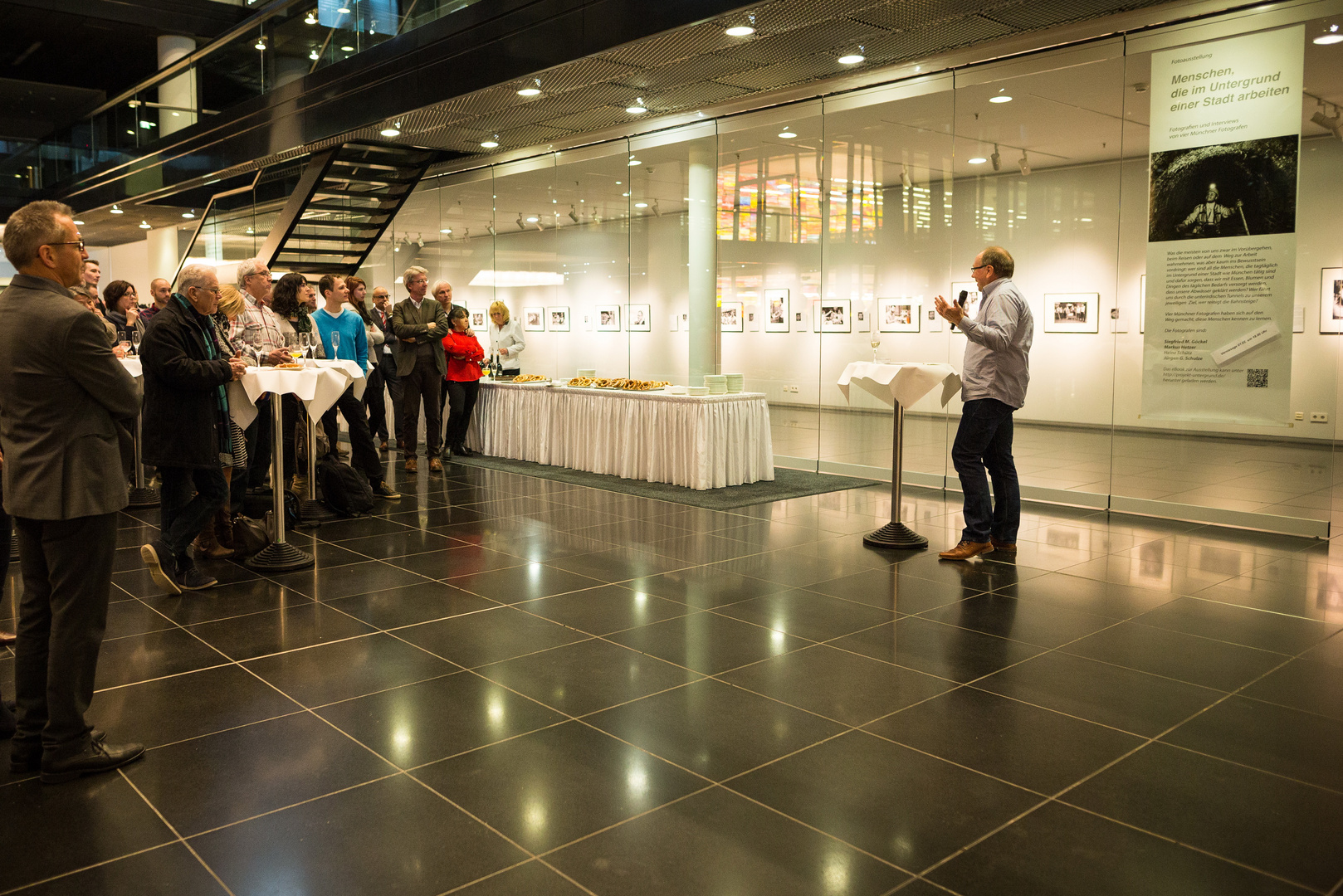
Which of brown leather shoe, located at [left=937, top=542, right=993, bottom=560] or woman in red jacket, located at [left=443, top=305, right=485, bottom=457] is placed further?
woman in red jacket, located at [left=443, top=305, right=485, bottom=457]

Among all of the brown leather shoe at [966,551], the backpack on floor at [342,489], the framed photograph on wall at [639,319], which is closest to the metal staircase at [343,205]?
the framed photograph on wall at [639,319]

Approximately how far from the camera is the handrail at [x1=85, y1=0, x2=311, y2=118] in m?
12.1

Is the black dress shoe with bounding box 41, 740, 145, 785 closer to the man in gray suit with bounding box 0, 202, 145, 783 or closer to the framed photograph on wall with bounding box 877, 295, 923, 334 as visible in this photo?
the man in gray suit with bounding box 0, 202, 145, 783

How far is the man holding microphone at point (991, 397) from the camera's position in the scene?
5504 mm

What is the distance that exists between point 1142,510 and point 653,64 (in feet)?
17.2

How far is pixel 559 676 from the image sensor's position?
3762 mm

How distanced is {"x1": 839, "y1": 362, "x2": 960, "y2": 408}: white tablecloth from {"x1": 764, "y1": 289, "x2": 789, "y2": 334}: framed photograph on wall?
3.53 metres

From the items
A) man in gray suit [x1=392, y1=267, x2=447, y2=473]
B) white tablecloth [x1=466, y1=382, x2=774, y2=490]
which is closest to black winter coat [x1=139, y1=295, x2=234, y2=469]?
white tablecloth [x1=466, y1=382, x2=774, y2=490]

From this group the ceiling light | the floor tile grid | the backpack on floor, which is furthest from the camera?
the ceiling light

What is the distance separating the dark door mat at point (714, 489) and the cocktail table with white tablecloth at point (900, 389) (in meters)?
1.52

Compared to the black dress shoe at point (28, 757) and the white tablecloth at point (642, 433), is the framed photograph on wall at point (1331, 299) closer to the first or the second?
the white tablecloth at point (642, 433)

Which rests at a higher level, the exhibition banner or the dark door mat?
the exhibition banner

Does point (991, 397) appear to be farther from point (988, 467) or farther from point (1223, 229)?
point (1223, 229)

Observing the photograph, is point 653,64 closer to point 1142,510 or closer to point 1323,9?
point 1323,9
